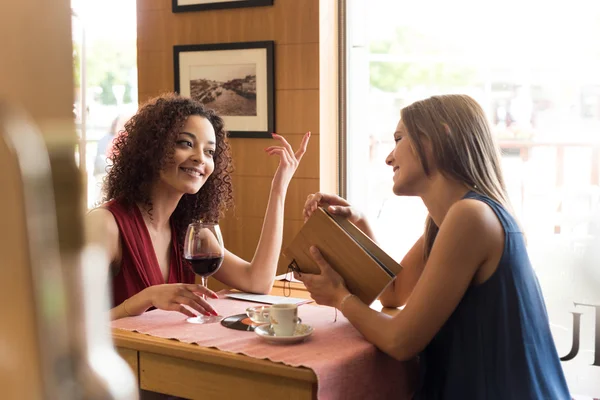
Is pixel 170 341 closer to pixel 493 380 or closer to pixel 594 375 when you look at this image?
pixel 493 380

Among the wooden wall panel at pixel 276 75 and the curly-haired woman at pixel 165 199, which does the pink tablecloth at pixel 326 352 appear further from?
the wooden wall panel at pixel 276 75

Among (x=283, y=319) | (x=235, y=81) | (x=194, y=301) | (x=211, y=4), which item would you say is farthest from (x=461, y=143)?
(x=211, y=4)

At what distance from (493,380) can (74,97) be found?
1579mm

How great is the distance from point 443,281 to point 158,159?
3.31 ft

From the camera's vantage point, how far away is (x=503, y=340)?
160cm

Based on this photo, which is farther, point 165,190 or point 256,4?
point 256,4

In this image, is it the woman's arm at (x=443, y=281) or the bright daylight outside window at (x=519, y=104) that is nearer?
the woman's arm at (x=443, y=281)

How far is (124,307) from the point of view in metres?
1.87

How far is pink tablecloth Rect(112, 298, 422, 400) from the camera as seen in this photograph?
1479 mm

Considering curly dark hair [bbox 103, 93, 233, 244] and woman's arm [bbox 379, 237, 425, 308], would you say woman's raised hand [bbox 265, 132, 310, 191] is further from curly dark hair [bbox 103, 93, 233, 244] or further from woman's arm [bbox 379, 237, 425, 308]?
woman's arm [bbox 379, 237, 425, 308]

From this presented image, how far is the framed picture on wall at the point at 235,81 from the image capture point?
3.63 meters

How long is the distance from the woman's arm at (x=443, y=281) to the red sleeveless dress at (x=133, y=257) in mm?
724

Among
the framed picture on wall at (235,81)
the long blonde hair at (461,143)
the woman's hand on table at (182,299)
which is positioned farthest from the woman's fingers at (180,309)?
the framed picture on wall at (235,81)

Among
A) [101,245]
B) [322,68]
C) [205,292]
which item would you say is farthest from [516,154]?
[101,245]
